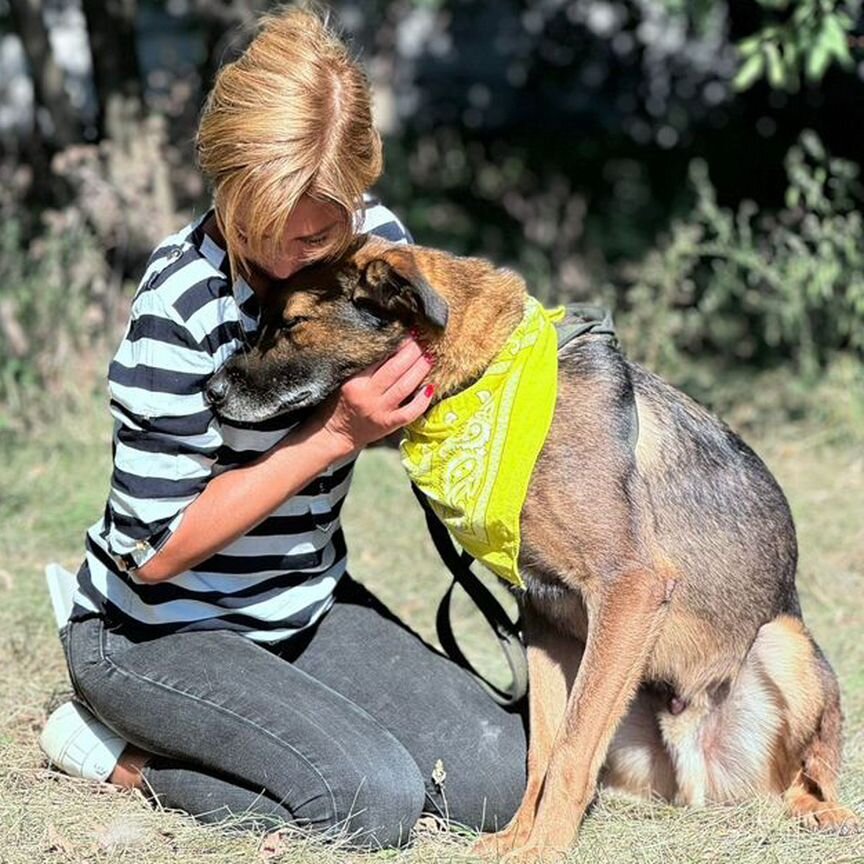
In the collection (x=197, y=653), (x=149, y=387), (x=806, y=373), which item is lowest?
(x=806, y=373)

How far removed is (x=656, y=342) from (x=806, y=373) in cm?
112

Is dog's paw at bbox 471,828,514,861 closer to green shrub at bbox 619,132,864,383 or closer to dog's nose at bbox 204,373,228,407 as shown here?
dog's nose at bbox 204,373,228,407

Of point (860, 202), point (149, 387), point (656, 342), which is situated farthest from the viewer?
point (860, 202)

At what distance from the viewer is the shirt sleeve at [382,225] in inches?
153

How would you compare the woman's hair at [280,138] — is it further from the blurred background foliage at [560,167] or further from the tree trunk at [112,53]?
the tree trunk at [112,53]

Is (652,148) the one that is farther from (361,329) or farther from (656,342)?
(361,329)

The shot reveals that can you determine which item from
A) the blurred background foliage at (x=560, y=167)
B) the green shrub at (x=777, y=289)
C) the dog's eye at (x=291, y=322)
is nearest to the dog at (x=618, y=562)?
the dog's eye at (x=291, y=322)

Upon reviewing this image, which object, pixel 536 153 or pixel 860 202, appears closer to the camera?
pixel 860 202

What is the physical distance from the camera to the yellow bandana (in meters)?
3.47

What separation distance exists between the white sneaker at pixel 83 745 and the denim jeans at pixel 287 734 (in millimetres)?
147

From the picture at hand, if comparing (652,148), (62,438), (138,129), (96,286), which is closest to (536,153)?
(652,148)

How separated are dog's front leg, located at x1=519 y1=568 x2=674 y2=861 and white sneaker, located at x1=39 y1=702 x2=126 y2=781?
1.17 m

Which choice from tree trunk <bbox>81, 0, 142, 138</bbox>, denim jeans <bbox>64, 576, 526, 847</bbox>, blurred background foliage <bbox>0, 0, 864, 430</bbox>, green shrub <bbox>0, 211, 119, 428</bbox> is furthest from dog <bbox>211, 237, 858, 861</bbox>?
tree trunk <bbox>81, 0, 142, 138</bbox>

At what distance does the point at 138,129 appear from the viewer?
8.27 metres
